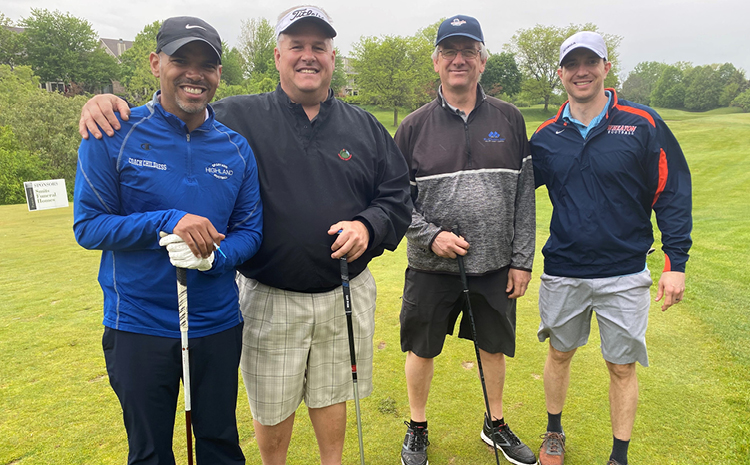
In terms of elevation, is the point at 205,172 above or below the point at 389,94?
below

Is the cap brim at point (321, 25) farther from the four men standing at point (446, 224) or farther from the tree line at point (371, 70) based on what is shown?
the tree line at point (371, 70)

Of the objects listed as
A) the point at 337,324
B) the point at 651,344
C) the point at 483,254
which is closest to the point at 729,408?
the point at 651,344

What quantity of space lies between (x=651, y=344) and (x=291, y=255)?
12.2ft

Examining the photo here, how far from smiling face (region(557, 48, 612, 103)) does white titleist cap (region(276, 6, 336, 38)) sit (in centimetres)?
154

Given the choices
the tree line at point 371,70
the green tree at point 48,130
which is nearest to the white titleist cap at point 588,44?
the green tree at point 48,130

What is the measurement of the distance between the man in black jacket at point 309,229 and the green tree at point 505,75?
6081cm

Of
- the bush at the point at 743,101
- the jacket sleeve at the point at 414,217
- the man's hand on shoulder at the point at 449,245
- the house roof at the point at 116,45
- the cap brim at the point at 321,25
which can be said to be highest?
the house roof at the point at 116,45

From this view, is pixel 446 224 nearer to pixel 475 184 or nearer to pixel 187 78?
pixel 475 184

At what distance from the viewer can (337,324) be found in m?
2.52

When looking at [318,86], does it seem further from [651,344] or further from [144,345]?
[651,344]

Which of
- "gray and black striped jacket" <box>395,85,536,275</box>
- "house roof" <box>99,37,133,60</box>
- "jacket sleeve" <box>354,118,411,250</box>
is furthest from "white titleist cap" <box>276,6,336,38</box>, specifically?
"house roof" <box>99,37,133,60</box>

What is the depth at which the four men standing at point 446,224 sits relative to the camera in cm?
235

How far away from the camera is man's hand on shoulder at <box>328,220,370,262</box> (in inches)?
87.6

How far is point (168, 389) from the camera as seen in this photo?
1.99 meters
